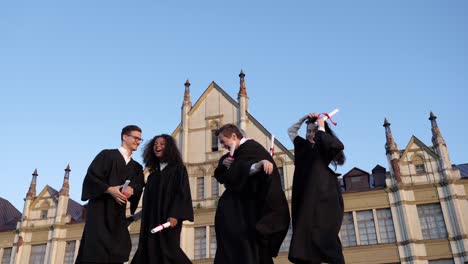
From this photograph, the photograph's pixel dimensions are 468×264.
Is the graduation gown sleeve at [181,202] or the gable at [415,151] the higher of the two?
the gable at [415,151]

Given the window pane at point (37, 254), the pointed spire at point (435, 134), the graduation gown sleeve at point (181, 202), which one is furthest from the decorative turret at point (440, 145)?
the window pane at point (37, 254)

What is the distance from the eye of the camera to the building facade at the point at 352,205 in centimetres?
2202

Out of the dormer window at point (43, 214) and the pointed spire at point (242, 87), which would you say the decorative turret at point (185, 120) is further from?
the dormer window at point (43, 214)

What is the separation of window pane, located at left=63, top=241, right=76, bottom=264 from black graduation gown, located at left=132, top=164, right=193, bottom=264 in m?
22.4

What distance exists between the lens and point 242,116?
26812mm

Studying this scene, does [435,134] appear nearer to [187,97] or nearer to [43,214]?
[187,97]

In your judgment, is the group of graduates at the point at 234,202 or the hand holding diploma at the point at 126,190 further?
the hand holding diploma at the point at 126,190

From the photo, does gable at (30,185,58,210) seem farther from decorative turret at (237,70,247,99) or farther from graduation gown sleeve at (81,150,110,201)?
graduation gown sleeve at (81,150,110,201)

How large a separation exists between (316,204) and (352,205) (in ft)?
62.1

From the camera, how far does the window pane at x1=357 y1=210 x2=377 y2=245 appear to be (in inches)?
893

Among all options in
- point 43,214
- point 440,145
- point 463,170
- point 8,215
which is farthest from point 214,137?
point 8,215

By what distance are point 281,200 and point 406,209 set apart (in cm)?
1881

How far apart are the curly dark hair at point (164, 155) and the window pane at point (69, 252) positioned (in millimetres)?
22274

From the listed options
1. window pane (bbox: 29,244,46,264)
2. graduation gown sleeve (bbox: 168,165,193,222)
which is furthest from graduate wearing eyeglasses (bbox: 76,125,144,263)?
window pane (bbox: 29,244,46,264)
